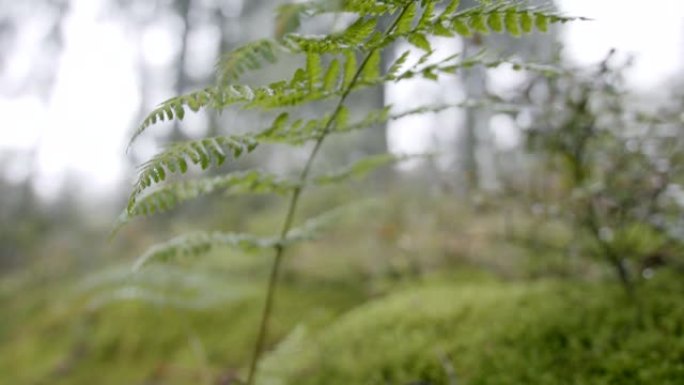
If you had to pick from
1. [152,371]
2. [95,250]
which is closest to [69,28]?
[95,250]

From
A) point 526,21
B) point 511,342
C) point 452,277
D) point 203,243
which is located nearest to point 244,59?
point 526,21

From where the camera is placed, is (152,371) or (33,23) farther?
(33,23)

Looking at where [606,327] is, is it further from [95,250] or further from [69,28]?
[69,28]

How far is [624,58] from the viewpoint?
1.91 meters

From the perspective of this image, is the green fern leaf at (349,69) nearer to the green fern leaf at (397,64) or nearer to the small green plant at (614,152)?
the green fern leaf at (397,64)

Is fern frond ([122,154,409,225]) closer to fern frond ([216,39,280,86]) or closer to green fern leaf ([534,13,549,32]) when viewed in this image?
fern frond ([216,39,280,86])

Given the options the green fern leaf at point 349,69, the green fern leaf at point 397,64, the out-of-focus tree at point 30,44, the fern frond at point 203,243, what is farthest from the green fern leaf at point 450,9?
the out-of-focus tree at point 30,44

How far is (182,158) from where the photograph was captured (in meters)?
1.01

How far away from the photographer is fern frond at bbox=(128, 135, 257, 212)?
3.10 feet

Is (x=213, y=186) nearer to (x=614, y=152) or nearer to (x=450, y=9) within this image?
(x=450, y=9)

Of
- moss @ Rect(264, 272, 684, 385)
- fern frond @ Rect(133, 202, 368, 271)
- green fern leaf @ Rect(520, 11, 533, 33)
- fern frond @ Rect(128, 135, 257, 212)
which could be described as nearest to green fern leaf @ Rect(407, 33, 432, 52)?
green fern leaf @ Rect(520, 11, 533, 33)

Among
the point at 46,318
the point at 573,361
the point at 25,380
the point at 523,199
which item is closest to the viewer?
the point at 573,361

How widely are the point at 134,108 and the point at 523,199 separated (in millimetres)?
13279

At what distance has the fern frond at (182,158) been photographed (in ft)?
3.10
